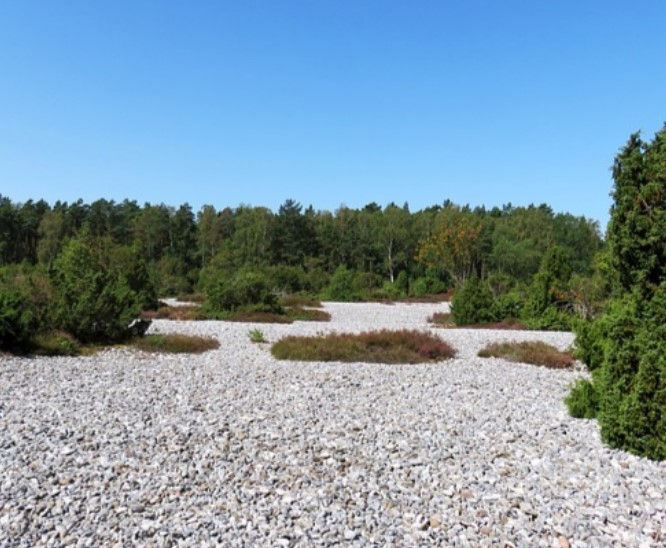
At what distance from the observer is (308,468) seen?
4.92 m

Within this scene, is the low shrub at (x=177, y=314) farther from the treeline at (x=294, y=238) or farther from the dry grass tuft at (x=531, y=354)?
the treeline at (x=294, y=238)

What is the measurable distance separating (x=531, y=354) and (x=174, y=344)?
8.30 meters

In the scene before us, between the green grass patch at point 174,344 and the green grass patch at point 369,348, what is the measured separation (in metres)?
1.83

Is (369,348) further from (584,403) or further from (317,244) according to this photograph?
(317,244)

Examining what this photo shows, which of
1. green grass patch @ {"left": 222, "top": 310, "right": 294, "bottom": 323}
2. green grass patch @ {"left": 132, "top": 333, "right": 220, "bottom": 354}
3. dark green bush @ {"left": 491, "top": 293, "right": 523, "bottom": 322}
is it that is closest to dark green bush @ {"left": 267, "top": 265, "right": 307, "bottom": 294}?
green grass patch @ {"left": 222, "top": 310, "right": 294, "bottom": 323}

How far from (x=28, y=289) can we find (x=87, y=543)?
10513mm

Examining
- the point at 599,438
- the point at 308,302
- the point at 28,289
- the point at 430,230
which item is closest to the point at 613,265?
the point at 599,438

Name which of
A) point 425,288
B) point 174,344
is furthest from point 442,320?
point 425,288

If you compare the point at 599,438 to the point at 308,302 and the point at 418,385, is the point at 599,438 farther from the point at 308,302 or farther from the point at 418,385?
the point at 308,302

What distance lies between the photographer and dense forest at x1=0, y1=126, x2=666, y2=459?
205 inches

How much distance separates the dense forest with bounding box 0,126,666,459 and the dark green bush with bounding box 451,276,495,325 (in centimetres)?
5

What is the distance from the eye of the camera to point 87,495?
429 centimetres

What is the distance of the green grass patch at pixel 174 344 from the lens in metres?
11.8

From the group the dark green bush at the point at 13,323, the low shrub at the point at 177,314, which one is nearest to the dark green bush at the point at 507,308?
the low shrub at the point at 177,314
